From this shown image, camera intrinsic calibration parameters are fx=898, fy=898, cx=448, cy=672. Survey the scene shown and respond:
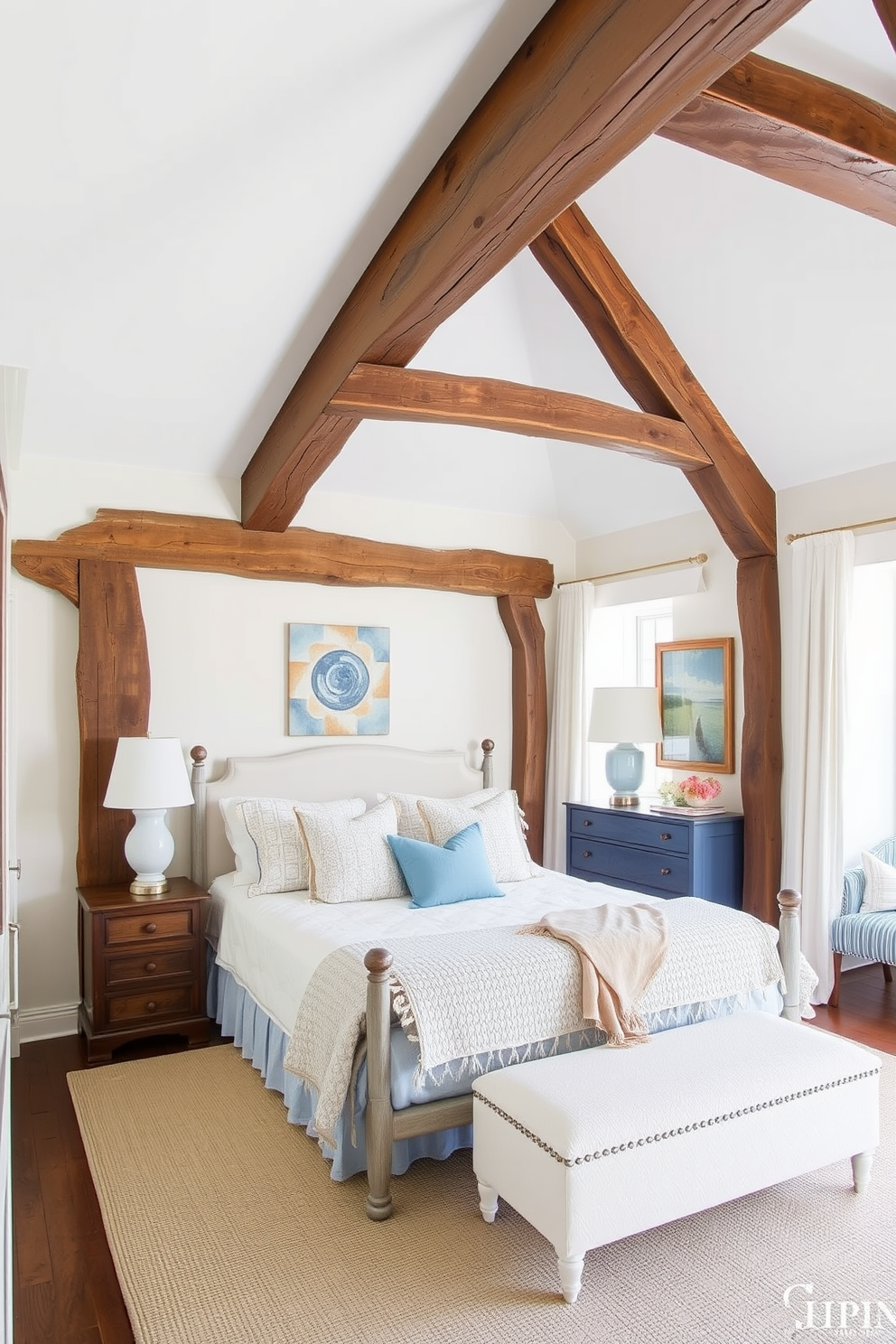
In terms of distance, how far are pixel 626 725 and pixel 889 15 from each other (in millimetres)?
3126

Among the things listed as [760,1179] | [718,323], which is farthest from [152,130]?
[760,1179]

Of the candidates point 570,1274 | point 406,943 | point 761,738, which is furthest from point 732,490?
point 570,1274

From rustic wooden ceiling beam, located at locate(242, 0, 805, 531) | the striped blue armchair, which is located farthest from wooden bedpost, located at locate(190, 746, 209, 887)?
the striped blue armchair

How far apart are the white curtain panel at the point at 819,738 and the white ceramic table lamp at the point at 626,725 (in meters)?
0.75

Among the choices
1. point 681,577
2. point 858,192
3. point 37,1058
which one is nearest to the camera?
point 858,192

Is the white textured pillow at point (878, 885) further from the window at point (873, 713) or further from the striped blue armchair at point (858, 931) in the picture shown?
the window at point (873, 713)

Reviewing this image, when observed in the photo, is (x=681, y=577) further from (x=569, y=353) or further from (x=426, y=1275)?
(x=426, y=1275)

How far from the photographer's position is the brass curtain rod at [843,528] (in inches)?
154

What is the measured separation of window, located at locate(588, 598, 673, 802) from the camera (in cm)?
548

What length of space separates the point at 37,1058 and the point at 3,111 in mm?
3354

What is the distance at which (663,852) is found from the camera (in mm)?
4465

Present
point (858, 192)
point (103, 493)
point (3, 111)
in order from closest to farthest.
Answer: point (3, 111)
point (858, 192)
point (103, 493)

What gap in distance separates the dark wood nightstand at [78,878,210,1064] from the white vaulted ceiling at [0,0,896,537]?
2.02 meters

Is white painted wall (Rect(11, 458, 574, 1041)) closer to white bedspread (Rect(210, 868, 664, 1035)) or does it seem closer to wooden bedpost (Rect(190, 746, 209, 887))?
wooden bedpost (Rect(190, 746, 209, 887))
